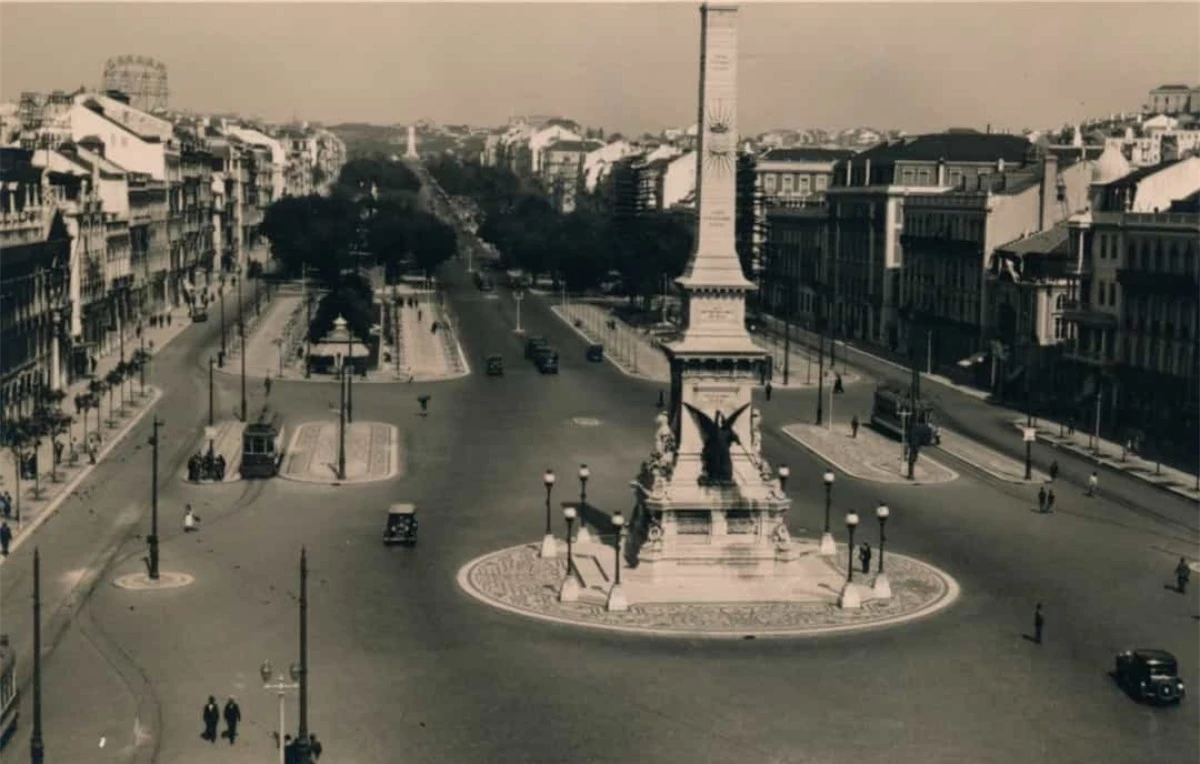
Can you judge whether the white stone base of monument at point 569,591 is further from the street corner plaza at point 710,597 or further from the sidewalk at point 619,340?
the sidewalk at point 619,340

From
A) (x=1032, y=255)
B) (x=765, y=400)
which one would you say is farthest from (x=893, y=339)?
Result: (x=765, y=400)


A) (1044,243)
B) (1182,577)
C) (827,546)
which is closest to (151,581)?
(827,546)

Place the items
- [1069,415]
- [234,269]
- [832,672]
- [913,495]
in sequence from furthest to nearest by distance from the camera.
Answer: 1. [234,269]
2. [1069,415]
3. [913,495]
4. [832,672]

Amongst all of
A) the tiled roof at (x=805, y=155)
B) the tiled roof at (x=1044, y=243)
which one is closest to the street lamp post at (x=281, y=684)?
the tiled roof at (x=1044, y=243)

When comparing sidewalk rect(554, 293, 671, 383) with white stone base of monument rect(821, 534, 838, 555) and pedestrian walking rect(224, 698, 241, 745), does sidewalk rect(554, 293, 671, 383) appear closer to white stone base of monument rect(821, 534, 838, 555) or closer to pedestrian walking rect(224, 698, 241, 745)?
white stone base of monument rect(821, 534, 838, 555)

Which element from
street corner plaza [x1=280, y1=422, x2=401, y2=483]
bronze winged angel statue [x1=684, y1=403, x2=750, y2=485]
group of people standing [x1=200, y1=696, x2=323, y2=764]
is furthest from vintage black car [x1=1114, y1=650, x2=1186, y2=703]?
street corner plaza [x1=280, y1=422, x2=401, y2=483]

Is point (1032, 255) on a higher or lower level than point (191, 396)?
higher

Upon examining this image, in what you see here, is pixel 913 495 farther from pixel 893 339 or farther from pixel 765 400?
pixel 893 339
